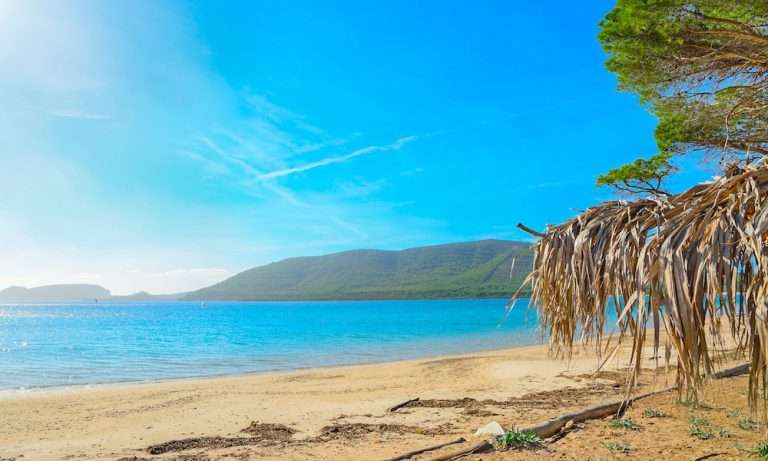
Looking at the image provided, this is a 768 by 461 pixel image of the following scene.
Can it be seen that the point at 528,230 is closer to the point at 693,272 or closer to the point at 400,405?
the point at 693,272

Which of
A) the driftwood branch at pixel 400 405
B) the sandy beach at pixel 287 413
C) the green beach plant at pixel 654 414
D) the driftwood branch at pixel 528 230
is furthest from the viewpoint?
the driftwood branch at pixel 400 405

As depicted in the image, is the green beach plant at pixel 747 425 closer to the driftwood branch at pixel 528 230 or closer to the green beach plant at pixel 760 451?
the green beach plant at pixel 760 451

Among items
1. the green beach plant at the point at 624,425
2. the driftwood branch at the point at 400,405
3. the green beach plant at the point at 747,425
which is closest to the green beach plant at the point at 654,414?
the green beach plant at the point at 624,425

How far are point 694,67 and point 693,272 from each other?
587 centimetres

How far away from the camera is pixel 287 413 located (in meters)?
9.80

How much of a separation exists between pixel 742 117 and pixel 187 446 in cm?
1008

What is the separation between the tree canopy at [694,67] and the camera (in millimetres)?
7082

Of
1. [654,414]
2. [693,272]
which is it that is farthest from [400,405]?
[693,272]

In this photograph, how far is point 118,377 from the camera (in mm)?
18062

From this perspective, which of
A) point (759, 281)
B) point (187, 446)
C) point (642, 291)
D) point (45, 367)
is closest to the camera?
point (759, 281)

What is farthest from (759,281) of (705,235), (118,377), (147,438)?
(118,377)

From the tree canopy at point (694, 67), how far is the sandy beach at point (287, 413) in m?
4.48

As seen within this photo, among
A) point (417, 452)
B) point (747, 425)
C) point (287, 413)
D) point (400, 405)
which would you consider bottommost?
point (287, 413)

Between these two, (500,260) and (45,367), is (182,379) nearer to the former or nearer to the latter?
(45,367)
